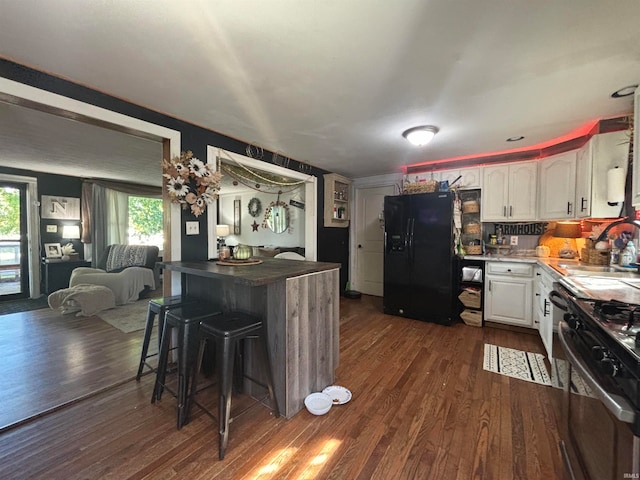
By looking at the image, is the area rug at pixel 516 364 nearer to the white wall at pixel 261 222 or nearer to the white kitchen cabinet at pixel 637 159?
the white kitchen cabinet at pixel 637 159

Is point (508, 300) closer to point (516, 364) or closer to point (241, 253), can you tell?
point (516, 364)

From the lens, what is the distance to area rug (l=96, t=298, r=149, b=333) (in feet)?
11.0

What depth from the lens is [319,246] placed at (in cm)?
427

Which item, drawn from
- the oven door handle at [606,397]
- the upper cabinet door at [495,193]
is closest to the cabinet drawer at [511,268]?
the upper cabinet door at [495,193]

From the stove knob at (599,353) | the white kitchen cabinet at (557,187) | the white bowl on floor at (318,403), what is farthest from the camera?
the white kitchen cabinet at (557,187)

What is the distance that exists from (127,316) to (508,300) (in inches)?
196

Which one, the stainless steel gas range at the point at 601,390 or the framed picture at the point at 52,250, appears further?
the framed picture at the point at 52,250

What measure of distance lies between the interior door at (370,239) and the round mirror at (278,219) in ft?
4.61

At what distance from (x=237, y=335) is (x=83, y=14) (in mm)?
1763

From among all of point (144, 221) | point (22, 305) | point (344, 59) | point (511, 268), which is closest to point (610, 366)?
point (344, 59)

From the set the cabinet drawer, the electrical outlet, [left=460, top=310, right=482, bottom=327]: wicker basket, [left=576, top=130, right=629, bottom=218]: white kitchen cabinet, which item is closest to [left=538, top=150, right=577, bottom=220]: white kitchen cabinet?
A: [left=576, top=130, right=629, bottom=218]: white kitchen cabinet

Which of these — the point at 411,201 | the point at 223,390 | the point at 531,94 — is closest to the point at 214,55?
the point at 223,390

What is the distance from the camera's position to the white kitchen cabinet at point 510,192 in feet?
11.1

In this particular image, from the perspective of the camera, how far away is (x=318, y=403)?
6.06ft
